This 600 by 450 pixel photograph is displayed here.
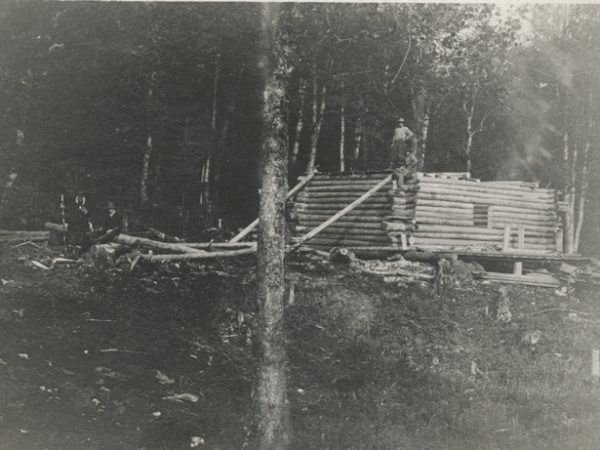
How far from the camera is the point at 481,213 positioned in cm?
1862

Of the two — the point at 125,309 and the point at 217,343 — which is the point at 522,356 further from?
the point at 125,309

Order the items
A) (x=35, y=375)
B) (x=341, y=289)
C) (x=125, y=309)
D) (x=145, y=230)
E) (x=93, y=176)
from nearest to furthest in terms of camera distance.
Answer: (x=35, y=375) → (x=125, y=309) → (x=341, y=289) → (x=145, y=230) → (x=93, y=176)

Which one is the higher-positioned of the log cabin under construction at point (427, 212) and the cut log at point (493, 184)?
the cut log at point (493, 184)

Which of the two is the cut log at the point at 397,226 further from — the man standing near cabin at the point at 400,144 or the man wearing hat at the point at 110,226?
the man wearing hat at the point at 110,226

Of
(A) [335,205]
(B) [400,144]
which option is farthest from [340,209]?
(B) [400,144]

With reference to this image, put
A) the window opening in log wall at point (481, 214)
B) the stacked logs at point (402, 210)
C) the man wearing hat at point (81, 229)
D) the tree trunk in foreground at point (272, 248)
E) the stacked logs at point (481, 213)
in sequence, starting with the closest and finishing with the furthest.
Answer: the tree trunk in foreground at point (272, 248) → the man wearing hat at point (81, 229) → the stacked logs at point (402, 210) → the stacked logs at point (481, 213) → the window opening in log wall at point (481, 214)

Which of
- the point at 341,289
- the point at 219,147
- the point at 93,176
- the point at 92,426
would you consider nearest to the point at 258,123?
the point at 219,147

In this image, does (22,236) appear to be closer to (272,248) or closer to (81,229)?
(81,229)

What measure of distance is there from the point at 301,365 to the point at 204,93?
78.0 ft

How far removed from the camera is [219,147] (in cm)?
2764

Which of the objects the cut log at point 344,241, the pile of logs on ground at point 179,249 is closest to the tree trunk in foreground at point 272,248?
the pile of logs on ground at point 179,249

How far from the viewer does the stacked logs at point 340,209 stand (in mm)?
17609

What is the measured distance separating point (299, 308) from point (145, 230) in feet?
26.9

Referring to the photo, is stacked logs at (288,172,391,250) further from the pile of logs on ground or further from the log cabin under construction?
the pile of logs on ground
